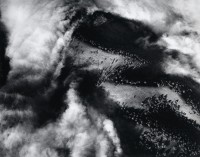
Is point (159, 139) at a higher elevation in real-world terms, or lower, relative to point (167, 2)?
lower

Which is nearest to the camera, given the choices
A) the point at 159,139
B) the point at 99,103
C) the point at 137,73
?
Result: the point at 159,139

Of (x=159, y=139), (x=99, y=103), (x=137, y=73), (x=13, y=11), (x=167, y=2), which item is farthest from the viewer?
(x=167, y=2)

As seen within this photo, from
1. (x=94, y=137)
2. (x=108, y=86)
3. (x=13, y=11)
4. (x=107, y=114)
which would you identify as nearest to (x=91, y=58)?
(x=108, y=86)

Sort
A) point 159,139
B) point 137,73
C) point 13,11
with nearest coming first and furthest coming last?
point 159,139
point 137,73
point 13,11

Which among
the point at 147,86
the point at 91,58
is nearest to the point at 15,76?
the point at 91,58

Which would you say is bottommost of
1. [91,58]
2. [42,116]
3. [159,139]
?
[159,139]

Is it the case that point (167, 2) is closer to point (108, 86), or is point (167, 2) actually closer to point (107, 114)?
point (108, 86)

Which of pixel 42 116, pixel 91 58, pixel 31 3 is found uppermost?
pixel 31 3

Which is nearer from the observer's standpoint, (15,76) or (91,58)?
(15,76)

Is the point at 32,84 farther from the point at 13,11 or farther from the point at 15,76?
the point at 13,11
